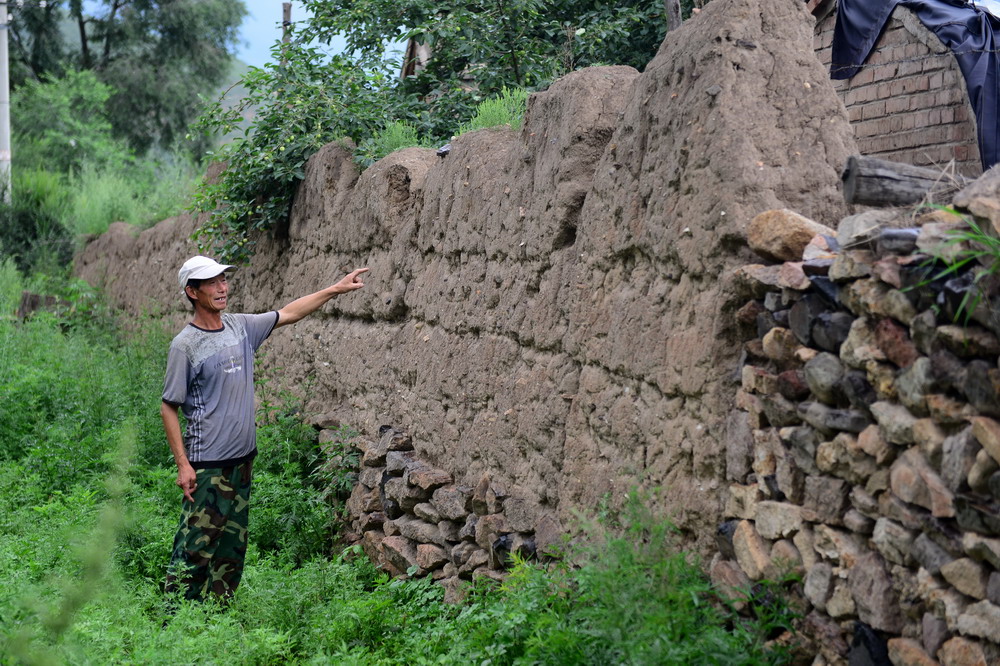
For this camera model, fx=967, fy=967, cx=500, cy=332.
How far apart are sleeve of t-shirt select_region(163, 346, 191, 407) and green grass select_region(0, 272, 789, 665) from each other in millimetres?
401

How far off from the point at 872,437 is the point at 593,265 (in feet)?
5.71

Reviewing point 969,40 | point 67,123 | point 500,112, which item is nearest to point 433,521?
point 500,112

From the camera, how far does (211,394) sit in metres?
5.14

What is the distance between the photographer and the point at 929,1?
260 inches

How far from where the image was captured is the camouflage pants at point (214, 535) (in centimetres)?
501

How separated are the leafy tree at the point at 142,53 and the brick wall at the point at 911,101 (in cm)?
2214

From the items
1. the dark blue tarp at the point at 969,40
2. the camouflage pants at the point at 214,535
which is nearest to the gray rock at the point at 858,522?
the camouflage pants at the point at 214,535

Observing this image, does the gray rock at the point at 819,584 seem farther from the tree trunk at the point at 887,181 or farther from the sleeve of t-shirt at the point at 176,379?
the sleeve of t-shirt at the point at 176,379

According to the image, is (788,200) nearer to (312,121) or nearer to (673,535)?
(673,535)

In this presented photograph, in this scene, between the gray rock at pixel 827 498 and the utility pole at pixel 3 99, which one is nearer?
the gray rock at pixel 827 498

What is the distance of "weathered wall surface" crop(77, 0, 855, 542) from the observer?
3.48m

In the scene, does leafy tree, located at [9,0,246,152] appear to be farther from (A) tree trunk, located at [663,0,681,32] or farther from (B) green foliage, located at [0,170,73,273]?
(A) tree trunk, located at [663,0,681,32]

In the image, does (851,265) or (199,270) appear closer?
(851,265)

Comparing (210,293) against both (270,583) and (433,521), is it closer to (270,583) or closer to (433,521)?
(270,583)
